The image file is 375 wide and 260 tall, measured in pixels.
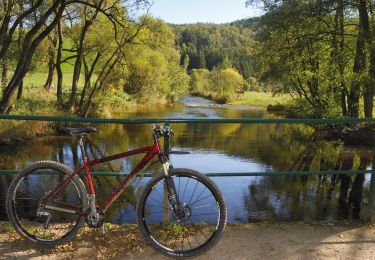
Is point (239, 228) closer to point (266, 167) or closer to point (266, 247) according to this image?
point (266, 247)

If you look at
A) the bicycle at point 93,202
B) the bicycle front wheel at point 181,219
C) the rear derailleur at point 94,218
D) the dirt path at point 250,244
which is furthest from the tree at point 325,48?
the rear derailleur at point 94,218

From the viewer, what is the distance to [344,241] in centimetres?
426

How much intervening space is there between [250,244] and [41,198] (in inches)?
87.3

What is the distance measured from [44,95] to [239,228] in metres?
26.1

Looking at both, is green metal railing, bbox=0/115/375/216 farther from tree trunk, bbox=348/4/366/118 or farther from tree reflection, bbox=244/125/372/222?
tree trunk, bbox=348/4/366/118

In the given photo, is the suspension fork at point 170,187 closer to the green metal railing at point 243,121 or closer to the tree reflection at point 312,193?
the green metal railing at point 243,121

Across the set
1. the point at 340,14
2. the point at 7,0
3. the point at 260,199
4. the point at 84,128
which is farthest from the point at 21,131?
the point at 340,14

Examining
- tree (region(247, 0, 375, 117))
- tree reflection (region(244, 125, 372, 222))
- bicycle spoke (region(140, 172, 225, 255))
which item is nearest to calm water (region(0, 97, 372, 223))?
tree reflection (region(244, 125, 372, 222))

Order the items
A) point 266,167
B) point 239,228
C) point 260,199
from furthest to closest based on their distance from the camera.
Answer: point 266,167, point 260,199, point 239,228

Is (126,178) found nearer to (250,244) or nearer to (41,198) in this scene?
(41,198)

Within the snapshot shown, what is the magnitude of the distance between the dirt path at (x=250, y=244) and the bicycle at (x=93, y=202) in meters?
0.17

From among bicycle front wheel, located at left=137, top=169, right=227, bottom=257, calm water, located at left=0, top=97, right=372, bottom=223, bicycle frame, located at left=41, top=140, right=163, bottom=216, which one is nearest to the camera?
bicycle front wheel, located at left=137, top=169, right=227, bottom=257

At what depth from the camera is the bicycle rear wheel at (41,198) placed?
395 centimetres

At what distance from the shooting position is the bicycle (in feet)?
12.3
